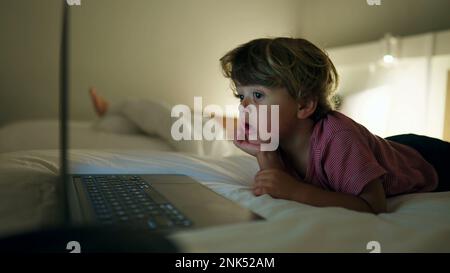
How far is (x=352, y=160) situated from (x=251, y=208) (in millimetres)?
189

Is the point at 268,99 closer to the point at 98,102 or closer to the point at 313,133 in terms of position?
the point at 313,133

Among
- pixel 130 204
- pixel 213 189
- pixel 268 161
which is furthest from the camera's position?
pixel 268 161

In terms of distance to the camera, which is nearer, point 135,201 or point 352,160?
point 135,201

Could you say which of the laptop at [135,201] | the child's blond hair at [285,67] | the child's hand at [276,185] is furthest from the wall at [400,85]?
the laptop at [135,201]

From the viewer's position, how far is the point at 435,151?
66cm

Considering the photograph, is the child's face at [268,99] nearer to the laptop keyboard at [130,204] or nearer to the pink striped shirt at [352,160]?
the pink striped shirt at [352,160]

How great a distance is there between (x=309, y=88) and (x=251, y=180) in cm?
19

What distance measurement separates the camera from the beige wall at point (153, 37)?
45cm

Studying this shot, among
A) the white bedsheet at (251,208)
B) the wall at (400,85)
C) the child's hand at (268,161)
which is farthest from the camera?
the child's hand at (268,161)

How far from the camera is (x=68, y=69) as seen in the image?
1.45 feet

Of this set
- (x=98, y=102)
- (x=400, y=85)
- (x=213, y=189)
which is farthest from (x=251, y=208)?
(x=400, y=85)

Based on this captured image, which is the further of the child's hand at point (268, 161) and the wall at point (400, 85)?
the child's hand at point (268, 161)

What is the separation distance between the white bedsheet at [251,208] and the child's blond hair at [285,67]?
14 centimetres
